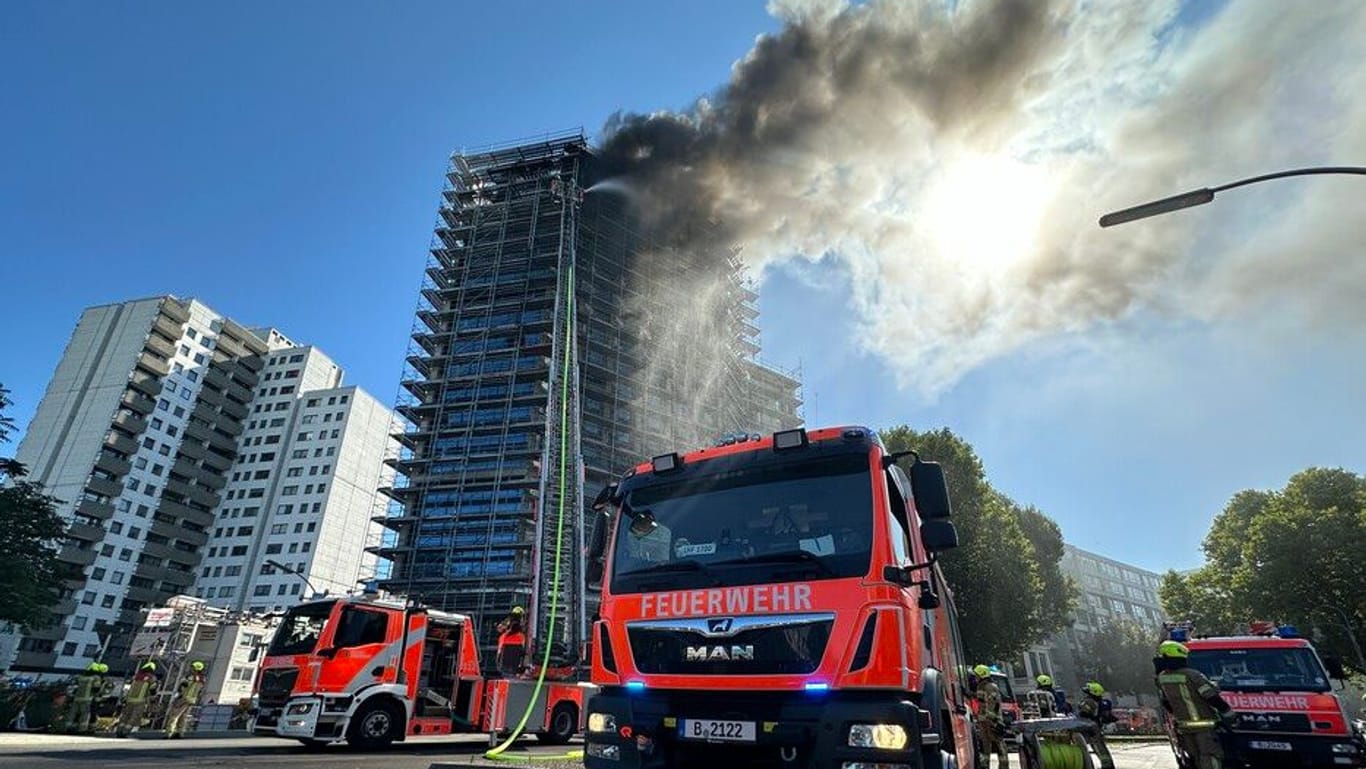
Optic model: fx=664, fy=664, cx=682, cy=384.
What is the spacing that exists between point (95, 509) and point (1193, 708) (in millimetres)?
88614

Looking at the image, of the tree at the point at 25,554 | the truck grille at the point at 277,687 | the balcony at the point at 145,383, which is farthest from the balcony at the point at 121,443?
the truck grille at the point at 277,687

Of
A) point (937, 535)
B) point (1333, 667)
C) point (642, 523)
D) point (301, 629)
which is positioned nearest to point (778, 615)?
point (937, 535)

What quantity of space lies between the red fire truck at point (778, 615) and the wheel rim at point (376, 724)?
8636 mm

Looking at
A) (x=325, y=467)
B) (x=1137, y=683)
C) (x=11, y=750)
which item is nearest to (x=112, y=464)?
(x=325, y=467)

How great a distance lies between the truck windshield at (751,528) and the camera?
15.1ft

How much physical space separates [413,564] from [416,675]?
3552cm

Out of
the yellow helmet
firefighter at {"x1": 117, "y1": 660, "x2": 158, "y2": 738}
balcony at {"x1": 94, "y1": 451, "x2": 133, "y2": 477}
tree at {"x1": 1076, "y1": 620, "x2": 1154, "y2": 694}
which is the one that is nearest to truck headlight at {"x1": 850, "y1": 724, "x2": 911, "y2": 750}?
the yellow helmet

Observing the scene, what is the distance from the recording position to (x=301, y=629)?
1178 cm

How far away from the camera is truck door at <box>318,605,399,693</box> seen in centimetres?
1123

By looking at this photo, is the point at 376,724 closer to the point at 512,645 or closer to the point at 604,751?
the point at 512,645

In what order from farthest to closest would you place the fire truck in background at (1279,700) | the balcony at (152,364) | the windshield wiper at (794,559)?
1. the balcony at (152,364)
2. the fire truck in background at (1279,700)
3. the windshield wiper at (794,559)

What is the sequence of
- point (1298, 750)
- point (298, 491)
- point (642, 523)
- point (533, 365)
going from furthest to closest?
point (298, 491)
point (533, 365)
point (1298, 750)
point (642, 523)

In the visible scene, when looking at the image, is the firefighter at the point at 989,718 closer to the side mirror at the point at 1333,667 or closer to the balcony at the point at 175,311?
the side mirror at the point at 1333,667

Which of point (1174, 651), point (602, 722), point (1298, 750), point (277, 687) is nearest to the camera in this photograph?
point (602, 722)
